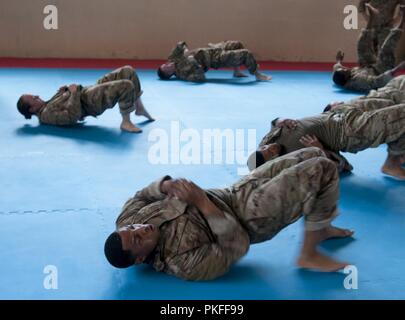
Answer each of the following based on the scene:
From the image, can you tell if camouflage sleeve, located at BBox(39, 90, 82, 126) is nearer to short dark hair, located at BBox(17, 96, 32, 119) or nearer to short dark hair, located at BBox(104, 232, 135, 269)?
short dark hair, located at BBox(17, 96, 32, 119)

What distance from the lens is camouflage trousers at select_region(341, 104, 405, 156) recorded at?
13.8 feet


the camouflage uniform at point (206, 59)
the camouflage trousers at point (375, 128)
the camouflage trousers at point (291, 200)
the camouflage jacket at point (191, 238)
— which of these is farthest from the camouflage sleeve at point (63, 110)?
the camouflage trousers at point (291, 200)

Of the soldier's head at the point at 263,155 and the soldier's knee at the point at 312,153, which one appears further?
the soldier's head at the point at 263,155

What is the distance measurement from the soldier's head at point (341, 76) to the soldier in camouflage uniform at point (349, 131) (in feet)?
11.0

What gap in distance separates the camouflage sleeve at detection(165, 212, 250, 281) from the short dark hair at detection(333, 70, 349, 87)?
5392 mm

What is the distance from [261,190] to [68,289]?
1083mm

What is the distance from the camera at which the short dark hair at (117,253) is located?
2.78 m

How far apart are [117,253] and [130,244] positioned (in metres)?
0.08

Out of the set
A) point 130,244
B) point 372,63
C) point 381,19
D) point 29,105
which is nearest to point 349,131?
point 130,244

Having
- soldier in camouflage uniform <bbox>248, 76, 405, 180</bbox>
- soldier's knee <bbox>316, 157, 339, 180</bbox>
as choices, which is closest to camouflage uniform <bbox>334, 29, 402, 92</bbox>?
soldier in camouflage uniform <bbox>248, 76, 405, 180</bbox>

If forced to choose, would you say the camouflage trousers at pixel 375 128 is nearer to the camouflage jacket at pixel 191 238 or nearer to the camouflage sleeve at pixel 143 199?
the camouflage jacket at pixel 191 238

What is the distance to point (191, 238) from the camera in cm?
290

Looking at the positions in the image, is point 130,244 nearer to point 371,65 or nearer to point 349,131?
point 349,131
